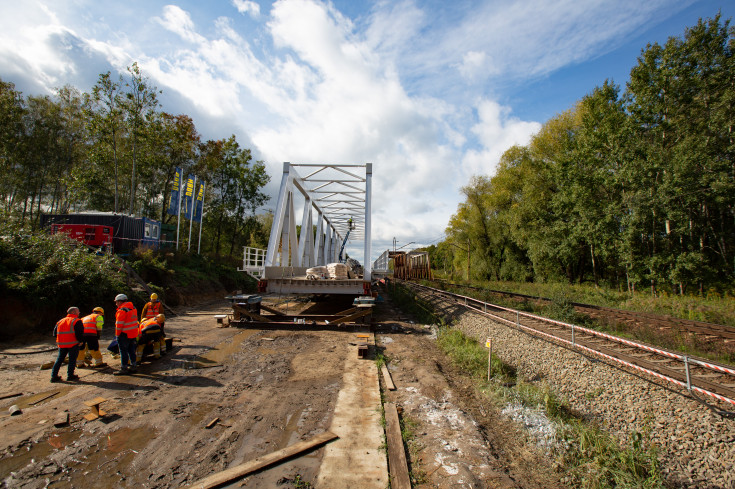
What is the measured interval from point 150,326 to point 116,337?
614mm

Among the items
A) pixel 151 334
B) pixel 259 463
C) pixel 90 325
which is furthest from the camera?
pixel 151 334

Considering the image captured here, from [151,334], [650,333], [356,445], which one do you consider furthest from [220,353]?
[650,333]

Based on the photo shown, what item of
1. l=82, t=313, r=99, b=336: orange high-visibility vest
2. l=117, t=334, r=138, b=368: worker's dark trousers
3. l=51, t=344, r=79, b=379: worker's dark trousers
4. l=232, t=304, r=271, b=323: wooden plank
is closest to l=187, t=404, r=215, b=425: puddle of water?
l=117, t=334, r=138, b=368: worker's dark trousers

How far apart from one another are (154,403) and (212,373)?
147 centimetres

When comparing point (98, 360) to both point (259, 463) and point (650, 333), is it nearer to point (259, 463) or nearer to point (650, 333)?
point (259, 463)

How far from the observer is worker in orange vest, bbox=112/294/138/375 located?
614 cm

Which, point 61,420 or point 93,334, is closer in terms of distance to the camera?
point 61,420

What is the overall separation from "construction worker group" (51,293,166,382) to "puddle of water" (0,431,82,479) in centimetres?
244

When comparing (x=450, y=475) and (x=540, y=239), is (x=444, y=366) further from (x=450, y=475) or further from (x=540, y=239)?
(x=540, y=239)

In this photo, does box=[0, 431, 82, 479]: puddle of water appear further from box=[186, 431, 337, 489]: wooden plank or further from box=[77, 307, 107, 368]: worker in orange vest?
box=[77, 307, 107, 368]: worker in orange vest

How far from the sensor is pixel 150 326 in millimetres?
6828

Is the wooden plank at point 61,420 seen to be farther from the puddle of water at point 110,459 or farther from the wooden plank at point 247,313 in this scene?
the wooden plank at point 247,313

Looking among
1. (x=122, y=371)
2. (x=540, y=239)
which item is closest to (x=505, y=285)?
(x=540, y=239)

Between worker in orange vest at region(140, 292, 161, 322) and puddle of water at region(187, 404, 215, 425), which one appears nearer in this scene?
puddle of water at region(187, 404, 215, 425)
